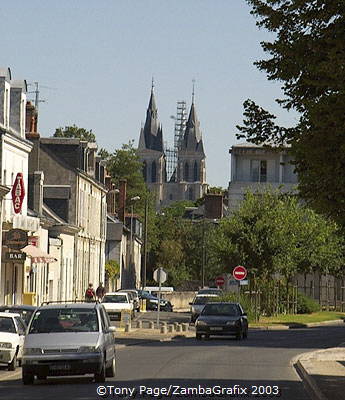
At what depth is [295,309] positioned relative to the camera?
275 feet

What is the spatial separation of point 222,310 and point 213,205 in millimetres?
96236

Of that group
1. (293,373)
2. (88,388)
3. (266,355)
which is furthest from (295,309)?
(88,388)

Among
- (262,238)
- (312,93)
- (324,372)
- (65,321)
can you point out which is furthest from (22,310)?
(262,238)

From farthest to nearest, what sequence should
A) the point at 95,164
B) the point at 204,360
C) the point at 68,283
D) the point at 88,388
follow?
the point at 95,164, the point at 68,283, the point at 204,360, the point at 88,388

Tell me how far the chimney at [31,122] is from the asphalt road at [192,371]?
97.3 feet

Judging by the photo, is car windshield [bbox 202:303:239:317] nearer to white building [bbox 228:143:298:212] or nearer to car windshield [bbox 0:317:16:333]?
car windshield [bbox 0:317:16:333]

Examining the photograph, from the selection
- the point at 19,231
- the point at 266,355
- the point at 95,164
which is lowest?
the point at 266,355

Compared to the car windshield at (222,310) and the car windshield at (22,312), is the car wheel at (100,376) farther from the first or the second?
the car windshield at (222,310)

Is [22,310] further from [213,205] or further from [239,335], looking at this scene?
[213,205]

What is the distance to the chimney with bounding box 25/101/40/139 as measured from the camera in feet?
251

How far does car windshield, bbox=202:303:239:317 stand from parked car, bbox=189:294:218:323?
52.5 ft

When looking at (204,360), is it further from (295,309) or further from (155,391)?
(295,309)

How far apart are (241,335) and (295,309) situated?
3231cm

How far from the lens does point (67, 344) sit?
26094 millimetres
